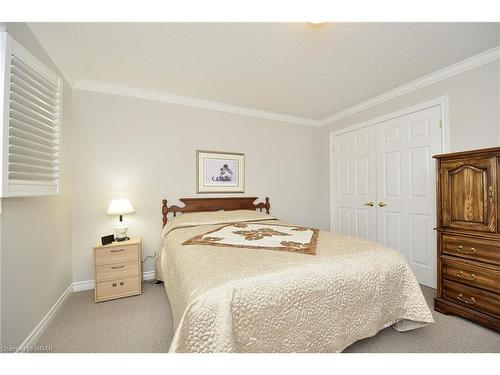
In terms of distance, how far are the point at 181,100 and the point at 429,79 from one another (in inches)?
121

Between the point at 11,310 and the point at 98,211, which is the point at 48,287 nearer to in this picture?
the point at 11,310

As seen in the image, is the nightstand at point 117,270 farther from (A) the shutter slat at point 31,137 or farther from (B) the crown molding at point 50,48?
(B) the crown molding at point 50,48

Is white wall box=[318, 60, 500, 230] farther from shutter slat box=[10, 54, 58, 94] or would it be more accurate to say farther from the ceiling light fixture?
shutter slat box=[10, 54, 58, 94]

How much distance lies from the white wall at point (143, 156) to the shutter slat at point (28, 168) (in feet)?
2.50

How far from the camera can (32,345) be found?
1.51m

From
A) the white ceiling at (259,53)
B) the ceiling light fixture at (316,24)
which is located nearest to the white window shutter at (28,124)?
the white ceiling at (259,53)

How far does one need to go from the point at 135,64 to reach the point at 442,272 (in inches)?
141

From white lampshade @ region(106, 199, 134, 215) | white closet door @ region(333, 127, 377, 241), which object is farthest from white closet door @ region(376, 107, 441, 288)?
white lampshade @ region(106, 199, 134, 215)

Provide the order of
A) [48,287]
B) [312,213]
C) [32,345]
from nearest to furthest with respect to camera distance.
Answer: [32,345] < [48,287] < [312,213]

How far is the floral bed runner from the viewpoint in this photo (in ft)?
5.22

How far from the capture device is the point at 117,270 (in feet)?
7.26

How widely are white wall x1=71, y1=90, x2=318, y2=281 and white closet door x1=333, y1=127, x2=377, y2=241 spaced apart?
1.07 metres

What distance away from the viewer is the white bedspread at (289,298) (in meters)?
0.95
